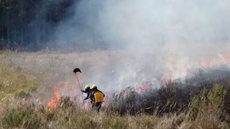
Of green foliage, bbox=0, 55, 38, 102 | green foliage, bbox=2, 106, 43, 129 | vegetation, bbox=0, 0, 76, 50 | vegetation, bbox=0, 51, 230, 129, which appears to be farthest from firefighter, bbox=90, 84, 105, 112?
vegetation, bbox=0, 0, 76, 50

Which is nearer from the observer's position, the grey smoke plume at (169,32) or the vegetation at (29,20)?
the grey smoke plume at (169,32)

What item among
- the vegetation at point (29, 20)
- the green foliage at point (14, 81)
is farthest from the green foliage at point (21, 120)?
the vegetation at point (29, 20)

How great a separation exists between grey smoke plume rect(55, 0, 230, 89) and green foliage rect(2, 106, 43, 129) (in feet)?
28.5

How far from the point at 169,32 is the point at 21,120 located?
1444 centimetres

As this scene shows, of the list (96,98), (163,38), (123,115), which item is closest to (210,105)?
(123,115)

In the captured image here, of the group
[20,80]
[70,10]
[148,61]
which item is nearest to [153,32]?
[148,61]

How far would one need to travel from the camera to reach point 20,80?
1748 cm

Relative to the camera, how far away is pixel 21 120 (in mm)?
7867

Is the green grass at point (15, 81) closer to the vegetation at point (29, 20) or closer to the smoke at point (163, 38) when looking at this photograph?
the smoke at point (163, 38)

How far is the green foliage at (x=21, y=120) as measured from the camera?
304 inches

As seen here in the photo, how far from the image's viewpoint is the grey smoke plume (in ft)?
59.7

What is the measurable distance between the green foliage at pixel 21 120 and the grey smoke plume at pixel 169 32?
8681 millimetres

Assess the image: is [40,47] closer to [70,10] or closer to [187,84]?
[70,10]

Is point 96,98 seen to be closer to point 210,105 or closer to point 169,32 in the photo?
point 210,105
